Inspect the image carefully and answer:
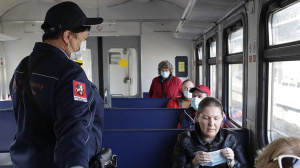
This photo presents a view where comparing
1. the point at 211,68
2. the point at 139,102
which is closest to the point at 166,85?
the point at 139,102

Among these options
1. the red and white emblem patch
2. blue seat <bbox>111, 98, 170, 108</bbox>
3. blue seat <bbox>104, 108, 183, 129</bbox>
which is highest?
the red and white emblem patch

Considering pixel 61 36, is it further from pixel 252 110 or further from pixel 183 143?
pixel 252 110

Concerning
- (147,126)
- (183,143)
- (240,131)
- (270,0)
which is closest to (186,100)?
(147,126)

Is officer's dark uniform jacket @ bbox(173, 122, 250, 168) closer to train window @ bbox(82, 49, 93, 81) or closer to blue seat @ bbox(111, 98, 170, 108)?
blue seat @ bbox(111, 98, 170, 108)

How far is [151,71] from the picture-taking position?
628 cm

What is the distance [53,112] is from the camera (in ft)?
4.02

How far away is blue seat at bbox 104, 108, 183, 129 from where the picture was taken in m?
3.30

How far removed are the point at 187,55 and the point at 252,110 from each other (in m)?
3.94

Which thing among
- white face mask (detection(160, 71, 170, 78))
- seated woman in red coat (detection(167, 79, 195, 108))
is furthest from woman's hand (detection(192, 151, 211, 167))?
white face mask (detection(160, 71, 170, 78))

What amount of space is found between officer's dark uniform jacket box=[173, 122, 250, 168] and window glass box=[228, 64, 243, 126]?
910mm

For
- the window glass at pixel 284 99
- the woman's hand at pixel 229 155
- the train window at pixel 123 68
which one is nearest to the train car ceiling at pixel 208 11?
the window glass at pixel 284 99

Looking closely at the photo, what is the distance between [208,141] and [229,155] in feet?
0.68

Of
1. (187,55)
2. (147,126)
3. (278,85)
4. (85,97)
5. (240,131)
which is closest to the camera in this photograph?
(85,97)

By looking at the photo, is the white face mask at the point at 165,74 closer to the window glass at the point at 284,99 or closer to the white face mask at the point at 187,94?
the white face mask at the point at 187,94
